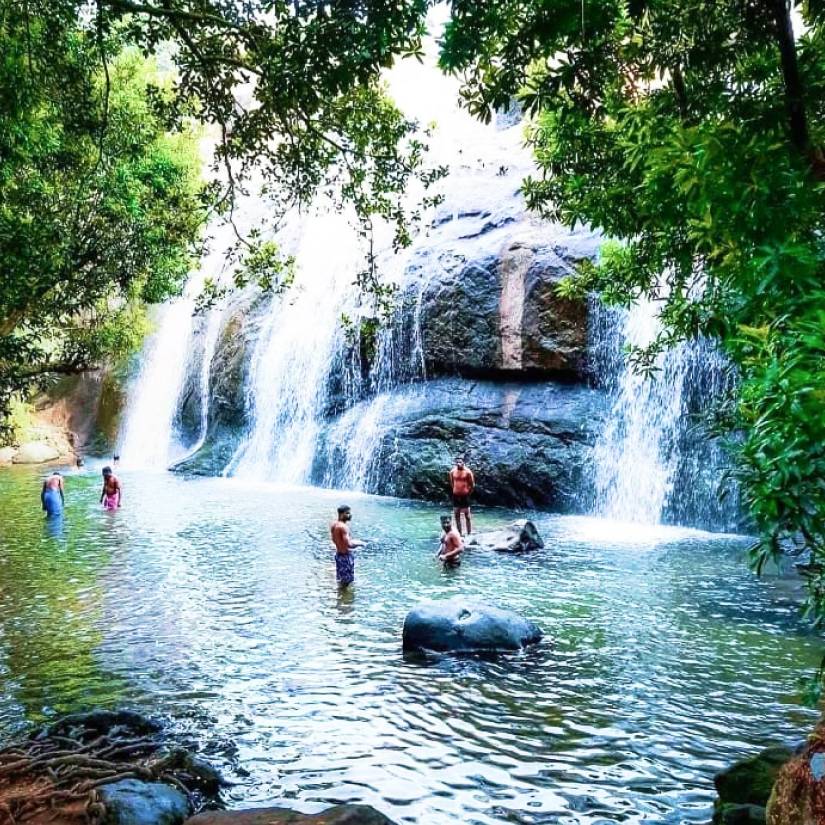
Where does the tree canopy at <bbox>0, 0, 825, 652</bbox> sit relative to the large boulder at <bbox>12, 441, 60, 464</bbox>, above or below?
above

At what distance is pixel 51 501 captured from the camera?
19.1 meters

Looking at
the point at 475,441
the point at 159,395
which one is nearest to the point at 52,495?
the point at 475,441

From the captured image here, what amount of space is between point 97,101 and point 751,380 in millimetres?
10222

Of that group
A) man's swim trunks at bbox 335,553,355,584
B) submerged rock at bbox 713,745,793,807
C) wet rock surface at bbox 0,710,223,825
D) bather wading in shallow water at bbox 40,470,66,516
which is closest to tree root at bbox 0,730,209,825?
wet rock surface at bbox 0,710,223,825

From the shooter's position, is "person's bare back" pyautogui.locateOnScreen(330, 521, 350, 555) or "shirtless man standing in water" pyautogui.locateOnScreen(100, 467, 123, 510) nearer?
"person's bare back" pyautogui.locateOnScreen(330, 521, 350, 555)

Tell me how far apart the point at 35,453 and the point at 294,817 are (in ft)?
120

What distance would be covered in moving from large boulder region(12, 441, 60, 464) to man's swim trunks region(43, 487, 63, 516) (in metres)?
19.9

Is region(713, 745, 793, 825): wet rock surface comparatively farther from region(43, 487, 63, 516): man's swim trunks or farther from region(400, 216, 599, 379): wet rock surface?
region(43, 487, 63, 516): man's swim trunks

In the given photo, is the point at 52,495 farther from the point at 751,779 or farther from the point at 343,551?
the point at 751,779

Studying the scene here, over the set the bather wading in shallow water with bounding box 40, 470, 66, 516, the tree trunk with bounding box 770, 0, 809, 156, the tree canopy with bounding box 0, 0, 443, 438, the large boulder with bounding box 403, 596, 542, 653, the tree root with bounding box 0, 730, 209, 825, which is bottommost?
the tree root with bounding box 0, 730, 209, 825

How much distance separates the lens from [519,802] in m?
5.84

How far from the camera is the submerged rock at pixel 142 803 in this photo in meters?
5.31

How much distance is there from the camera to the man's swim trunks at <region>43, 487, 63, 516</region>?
62.4 ft

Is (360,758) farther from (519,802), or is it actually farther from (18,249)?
(18,249)
